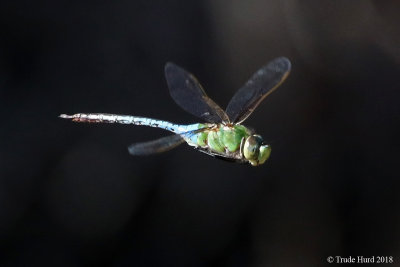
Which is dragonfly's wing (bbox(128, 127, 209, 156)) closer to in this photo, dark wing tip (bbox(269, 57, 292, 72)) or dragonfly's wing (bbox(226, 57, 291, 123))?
dragonfly's wing (bbox(226, 57, 291, 123))

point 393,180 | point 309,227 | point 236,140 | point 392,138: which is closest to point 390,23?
point 392,138

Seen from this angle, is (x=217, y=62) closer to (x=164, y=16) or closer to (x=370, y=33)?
(x=164, y=16)

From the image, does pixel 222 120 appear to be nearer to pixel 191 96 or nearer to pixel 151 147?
pixel 191 96

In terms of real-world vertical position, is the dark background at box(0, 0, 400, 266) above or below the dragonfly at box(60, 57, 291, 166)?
below

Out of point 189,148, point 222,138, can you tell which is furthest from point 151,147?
point 189,148

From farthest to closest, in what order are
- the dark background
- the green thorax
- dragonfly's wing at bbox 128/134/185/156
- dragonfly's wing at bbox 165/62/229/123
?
the dark background
dragonfly's wing at bbox 165/62/229/123
the green thorax
dragonfly's wing at bbox 128/134/185/156

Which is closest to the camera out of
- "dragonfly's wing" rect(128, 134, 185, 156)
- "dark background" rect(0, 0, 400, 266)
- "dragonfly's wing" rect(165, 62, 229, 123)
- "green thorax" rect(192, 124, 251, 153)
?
"dragonfly's wing" rect(128, 134, 185, 156)

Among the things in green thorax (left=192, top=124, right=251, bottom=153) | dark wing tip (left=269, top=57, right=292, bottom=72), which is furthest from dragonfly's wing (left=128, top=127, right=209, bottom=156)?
dark wing tip (left=269, top=57, right=292, bottom=72)

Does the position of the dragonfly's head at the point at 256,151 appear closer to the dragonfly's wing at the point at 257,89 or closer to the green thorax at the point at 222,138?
the green thorax at the point at 222,138
